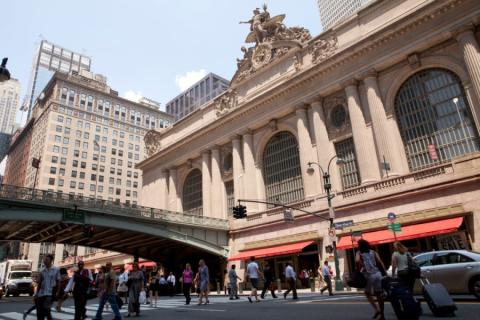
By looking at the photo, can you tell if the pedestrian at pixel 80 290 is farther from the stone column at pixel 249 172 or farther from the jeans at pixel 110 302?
the stone column at pixel 249 172

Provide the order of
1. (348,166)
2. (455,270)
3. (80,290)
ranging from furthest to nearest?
(348,166)
(455,270)
(80,290)

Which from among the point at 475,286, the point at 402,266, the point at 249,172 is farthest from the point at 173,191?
the point at 402,266

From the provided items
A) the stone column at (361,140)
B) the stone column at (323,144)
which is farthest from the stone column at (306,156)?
the stone column at (361,140)

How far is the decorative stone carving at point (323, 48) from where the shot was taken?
32.0 metres

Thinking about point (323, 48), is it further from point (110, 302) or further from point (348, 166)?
point (110, 302)

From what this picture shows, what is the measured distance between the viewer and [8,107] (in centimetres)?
19538

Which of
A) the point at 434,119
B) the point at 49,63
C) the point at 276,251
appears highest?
the point at 49,63

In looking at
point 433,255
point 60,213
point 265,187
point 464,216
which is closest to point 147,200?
point 265,187

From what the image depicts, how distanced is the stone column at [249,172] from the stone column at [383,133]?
42.8 feet

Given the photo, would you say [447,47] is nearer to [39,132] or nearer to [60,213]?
[60,213]

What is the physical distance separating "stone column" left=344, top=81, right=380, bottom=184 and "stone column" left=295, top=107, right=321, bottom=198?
4.04m

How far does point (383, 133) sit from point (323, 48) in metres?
10.7

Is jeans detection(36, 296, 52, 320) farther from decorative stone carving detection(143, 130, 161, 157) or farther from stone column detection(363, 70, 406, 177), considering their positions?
decorative stone carving detection(143, 130, 161, 157)

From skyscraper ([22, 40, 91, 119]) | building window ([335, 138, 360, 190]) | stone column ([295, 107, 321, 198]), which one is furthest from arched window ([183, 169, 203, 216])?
skyscraper ([22, 40, 91, 119])
